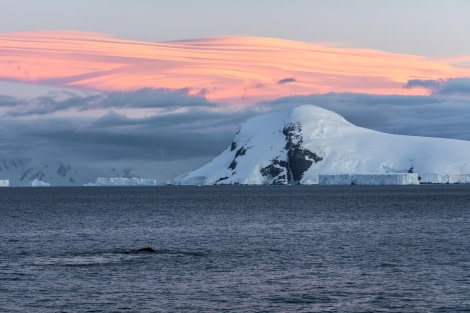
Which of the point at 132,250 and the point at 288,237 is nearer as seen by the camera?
the point at 132,250

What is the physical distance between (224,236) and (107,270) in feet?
114

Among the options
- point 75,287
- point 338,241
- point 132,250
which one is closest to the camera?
point 75,287

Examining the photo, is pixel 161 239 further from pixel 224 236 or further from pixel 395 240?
pixel 395 240

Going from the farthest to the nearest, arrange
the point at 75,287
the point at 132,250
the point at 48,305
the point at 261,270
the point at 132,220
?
1. the point at 132,220
2. the point at 132,250
3. the point at 261,270
4. the point at 75,287
5. the point at 48,305

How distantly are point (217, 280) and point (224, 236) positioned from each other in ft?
127

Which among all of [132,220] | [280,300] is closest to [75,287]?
[280,300]

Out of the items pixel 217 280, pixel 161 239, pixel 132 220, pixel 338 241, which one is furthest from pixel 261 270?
pixel 132 220

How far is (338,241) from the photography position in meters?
87.8

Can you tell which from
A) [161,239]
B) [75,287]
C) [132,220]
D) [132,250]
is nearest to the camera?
[75,287]

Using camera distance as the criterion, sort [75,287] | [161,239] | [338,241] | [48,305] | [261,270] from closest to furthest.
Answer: [48,305], [75,287], [261,270], [338,241], [161,239]

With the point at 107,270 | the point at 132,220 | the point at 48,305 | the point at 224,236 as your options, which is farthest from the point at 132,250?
the point at 132,220

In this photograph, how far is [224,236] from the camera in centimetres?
9650

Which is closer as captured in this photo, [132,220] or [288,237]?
[288,237]

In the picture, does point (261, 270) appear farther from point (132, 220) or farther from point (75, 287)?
point (132, 220)
